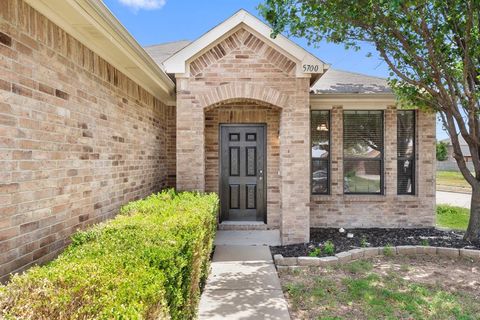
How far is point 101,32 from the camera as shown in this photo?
367 cm

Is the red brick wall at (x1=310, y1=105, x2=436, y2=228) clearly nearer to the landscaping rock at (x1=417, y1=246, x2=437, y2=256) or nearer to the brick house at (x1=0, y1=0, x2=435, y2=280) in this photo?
the brick house at (x1=0, y1=0, x2=435, y2=280)

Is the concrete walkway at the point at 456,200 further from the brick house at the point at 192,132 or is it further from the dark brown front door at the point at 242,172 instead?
the dark brown front door at the point at 242,172

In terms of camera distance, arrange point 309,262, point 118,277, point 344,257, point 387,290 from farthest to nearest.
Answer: point 344,257 → point 309,262 → point 387,290 → point 118,277

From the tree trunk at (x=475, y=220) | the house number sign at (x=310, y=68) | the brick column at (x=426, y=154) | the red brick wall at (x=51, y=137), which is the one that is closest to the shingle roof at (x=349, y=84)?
the brick column at (x=426, y=154)

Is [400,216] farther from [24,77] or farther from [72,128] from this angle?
[24,77]

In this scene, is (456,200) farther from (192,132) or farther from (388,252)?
(192,132)

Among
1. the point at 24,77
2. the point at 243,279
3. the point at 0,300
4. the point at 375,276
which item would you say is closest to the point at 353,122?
the point at 375,276

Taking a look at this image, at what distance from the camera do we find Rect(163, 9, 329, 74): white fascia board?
592 cm

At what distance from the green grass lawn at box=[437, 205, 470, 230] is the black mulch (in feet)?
4.58

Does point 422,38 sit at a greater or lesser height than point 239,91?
greater

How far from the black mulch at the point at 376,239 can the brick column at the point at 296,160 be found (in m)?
0.48

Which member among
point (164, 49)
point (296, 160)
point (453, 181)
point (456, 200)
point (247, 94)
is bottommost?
point (456, 200)

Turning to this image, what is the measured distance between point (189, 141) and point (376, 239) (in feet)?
14.5

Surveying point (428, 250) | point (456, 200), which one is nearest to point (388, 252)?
point (428, 250)
